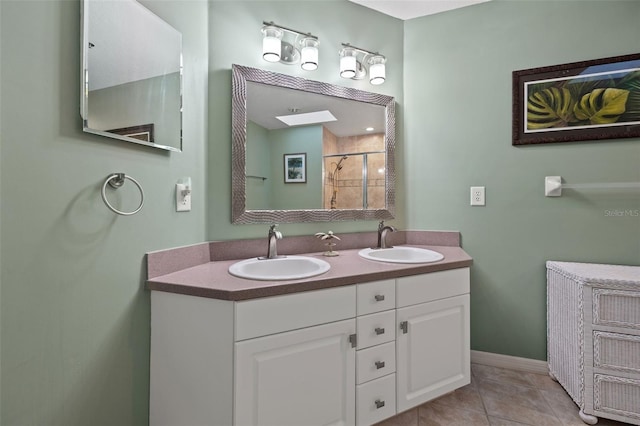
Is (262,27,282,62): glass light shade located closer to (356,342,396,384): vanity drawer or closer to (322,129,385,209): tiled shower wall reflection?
(322,129,385,209): tiled shower wall reflection

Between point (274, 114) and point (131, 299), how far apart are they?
113 centimetres

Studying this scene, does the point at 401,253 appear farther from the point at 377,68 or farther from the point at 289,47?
the point at 289,47

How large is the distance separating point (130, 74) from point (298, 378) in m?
1.29

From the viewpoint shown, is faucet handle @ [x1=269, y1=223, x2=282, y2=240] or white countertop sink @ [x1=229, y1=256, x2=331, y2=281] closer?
white countertop sink @ [x1=229, y1=256, x2=331, y2=281]

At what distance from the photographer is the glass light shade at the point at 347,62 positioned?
1930 mm

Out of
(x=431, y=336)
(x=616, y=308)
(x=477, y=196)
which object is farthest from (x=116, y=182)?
(x=616, y=308)

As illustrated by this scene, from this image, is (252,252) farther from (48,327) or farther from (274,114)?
(48,327)

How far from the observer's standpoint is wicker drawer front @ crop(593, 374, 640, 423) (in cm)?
143

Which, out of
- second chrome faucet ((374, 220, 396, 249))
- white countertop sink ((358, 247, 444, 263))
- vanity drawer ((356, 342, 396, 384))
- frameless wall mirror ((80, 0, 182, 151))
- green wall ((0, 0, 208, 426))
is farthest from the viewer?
second chrome faucet ((374, 220, 396, 249))

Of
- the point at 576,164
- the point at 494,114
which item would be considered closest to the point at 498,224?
the point at 576,164

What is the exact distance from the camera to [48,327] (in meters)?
0.96

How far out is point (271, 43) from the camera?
1.68 metres

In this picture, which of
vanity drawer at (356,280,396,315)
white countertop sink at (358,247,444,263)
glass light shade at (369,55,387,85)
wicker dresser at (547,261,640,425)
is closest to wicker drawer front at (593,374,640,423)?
wicker dresser at (547,261,640,425)

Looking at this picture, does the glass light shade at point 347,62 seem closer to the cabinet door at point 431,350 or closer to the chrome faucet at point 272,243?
the chrome faucet at point 272,243
